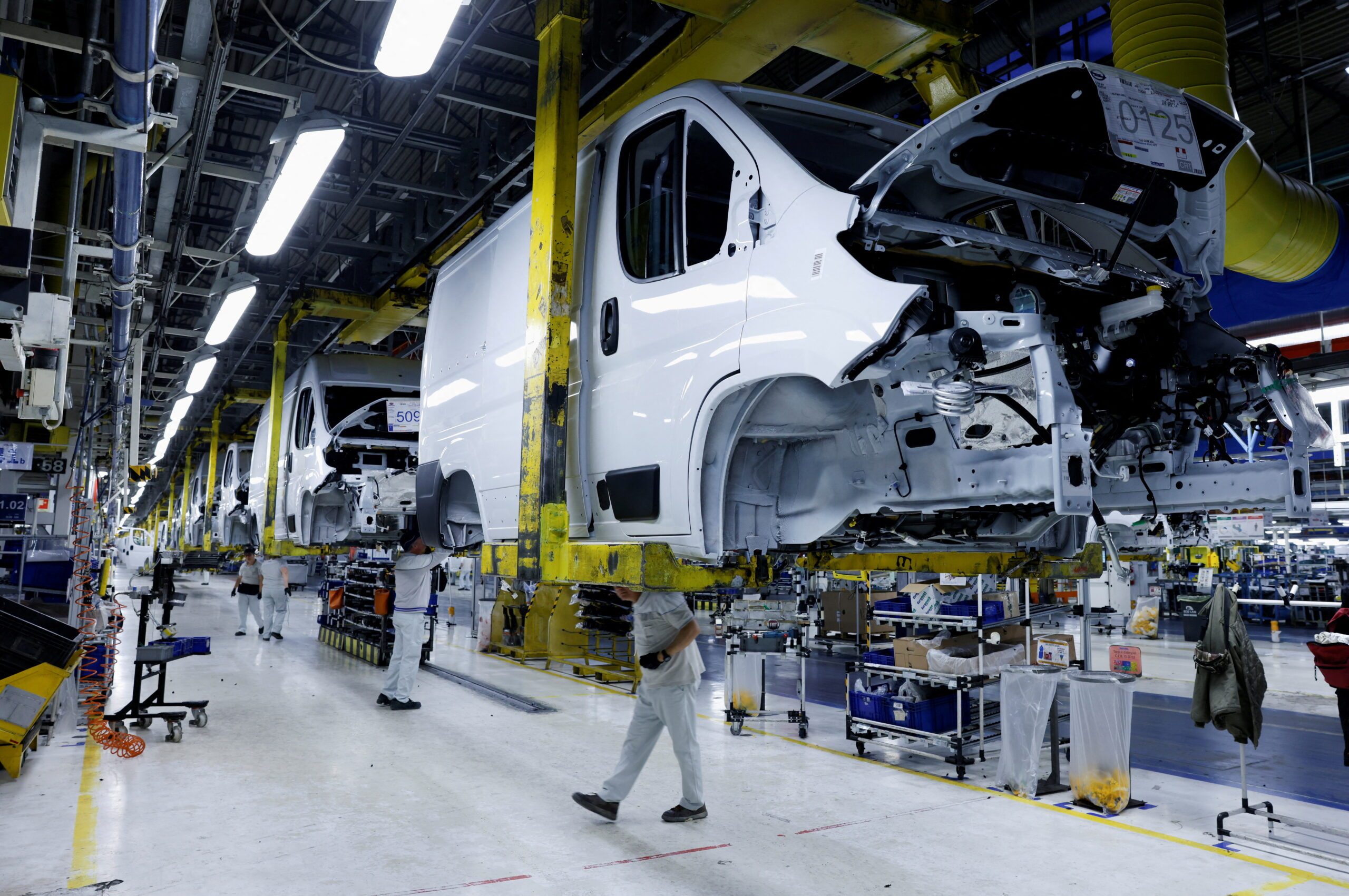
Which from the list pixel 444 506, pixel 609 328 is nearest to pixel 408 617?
pixel 444 506

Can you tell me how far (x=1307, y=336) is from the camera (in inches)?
389

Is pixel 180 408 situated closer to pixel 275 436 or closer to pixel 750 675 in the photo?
pixel 275 436

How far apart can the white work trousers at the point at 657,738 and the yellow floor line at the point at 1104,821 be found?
201 centimetres

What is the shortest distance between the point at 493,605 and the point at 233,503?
7972 millimetres

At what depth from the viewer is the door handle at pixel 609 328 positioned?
4.09 meters

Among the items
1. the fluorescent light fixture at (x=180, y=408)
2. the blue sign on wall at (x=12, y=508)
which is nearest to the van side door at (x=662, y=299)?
the blue sign on wall at (x=12, y=508)

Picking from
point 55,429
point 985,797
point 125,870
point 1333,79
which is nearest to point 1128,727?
point 985,797

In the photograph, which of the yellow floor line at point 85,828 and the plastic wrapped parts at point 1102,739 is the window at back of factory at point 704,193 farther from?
the yellow floor line at point 85,828

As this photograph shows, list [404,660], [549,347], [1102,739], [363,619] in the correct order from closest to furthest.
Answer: [549,347] < [1102,739] < [404,660] < [363,619]

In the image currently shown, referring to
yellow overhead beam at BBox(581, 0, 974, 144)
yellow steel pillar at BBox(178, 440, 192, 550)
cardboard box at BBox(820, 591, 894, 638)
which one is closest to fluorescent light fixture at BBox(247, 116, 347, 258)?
yellow overhead beam at BBox(581, 0, 974, 144)

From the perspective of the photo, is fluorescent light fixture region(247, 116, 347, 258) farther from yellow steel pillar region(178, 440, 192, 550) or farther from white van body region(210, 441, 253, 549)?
yellow steel pillar region(178, 440, 192, 550)

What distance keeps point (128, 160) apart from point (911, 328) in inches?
233

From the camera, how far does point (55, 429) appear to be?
14602mm

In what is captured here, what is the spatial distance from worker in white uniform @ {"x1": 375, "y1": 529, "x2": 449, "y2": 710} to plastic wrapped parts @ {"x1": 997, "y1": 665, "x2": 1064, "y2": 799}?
457 cm
